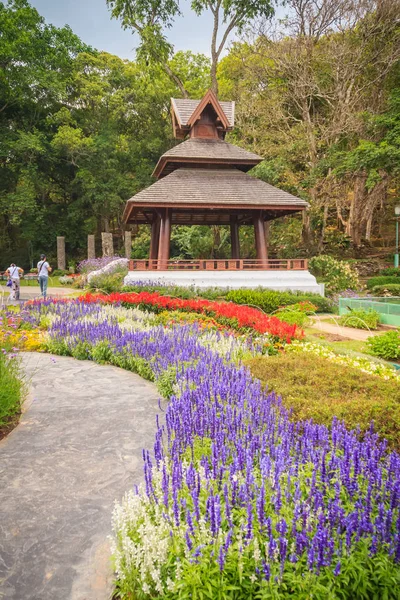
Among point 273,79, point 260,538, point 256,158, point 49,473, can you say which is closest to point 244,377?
point 49,473

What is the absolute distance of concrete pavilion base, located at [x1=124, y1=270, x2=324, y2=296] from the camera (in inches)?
760

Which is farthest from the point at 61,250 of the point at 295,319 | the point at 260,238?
the point at 295,319

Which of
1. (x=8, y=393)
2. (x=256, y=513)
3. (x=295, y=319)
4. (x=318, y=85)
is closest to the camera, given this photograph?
(x=256, y=513)

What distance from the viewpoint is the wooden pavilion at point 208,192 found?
19.2 meters

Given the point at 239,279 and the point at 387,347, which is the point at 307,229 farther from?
the point at 387,347

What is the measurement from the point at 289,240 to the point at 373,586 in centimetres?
2988

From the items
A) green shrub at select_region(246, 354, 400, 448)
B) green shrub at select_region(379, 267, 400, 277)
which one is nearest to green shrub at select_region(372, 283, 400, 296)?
green shrub at select_region(379, 267, 400, 277)

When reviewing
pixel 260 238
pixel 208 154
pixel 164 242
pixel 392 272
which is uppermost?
pixel 208 154

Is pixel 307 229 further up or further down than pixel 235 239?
further up

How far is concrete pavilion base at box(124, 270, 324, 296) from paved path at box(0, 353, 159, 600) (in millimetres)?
13051

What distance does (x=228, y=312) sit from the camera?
10.8 m

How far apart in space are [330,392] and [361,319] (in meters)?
8.04

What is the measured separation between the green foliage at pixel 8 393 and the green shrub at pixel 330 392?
3.04 meters

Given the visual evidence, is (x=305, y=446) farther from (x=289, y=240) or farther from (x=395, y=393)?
(x=289, y=240)
